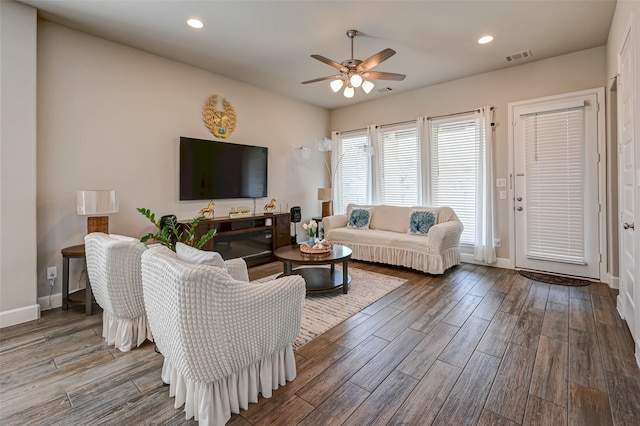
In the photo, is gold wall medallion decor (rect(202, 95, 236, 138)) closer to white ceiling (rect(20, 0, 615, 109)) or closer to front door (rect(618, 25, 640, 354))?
white ceiling (rect(20, 0, 615, 109))

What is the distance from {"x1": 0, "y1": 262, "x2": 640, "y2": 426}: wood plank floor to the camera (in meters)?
1.58

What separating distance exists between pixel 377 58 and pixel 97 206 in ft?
10.5

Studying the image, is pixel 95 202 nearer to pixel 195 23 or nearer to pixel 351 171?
pixel 195 23

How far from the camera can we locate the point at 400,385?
1816 millimetres

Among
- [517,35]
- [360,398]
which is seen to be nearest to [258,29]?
[517,35]

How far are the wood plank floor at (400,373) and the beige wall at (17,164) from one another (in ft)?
1.02

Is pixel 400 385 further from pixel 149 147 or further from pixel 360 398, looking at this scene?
pixel 149 147

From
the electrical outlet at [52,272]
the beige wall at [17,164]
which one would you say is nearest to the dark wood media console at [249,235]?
the electrical outlet at [52,272]

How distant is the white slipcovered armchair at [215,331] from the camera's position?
140cm

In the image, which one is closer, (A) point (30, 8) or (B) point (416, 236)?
(A) point (30, 8)

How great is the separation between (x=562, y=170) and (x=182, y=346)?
190 inches

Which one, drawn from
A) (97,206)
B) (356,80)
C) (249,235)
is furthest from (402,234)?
(97,206)

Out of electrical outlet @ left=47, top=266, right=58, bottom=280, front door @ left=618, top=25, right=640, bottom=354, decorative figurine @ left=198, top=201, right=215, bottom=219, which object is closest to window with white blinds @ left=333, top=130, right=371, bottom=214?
decorative figurine @ left=198, top=201, right=215, bottom=219

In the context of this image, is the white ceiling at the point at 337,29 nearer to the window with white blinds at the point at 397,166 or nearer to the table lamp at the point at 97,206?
the window with white blinds at the point at 397,166
